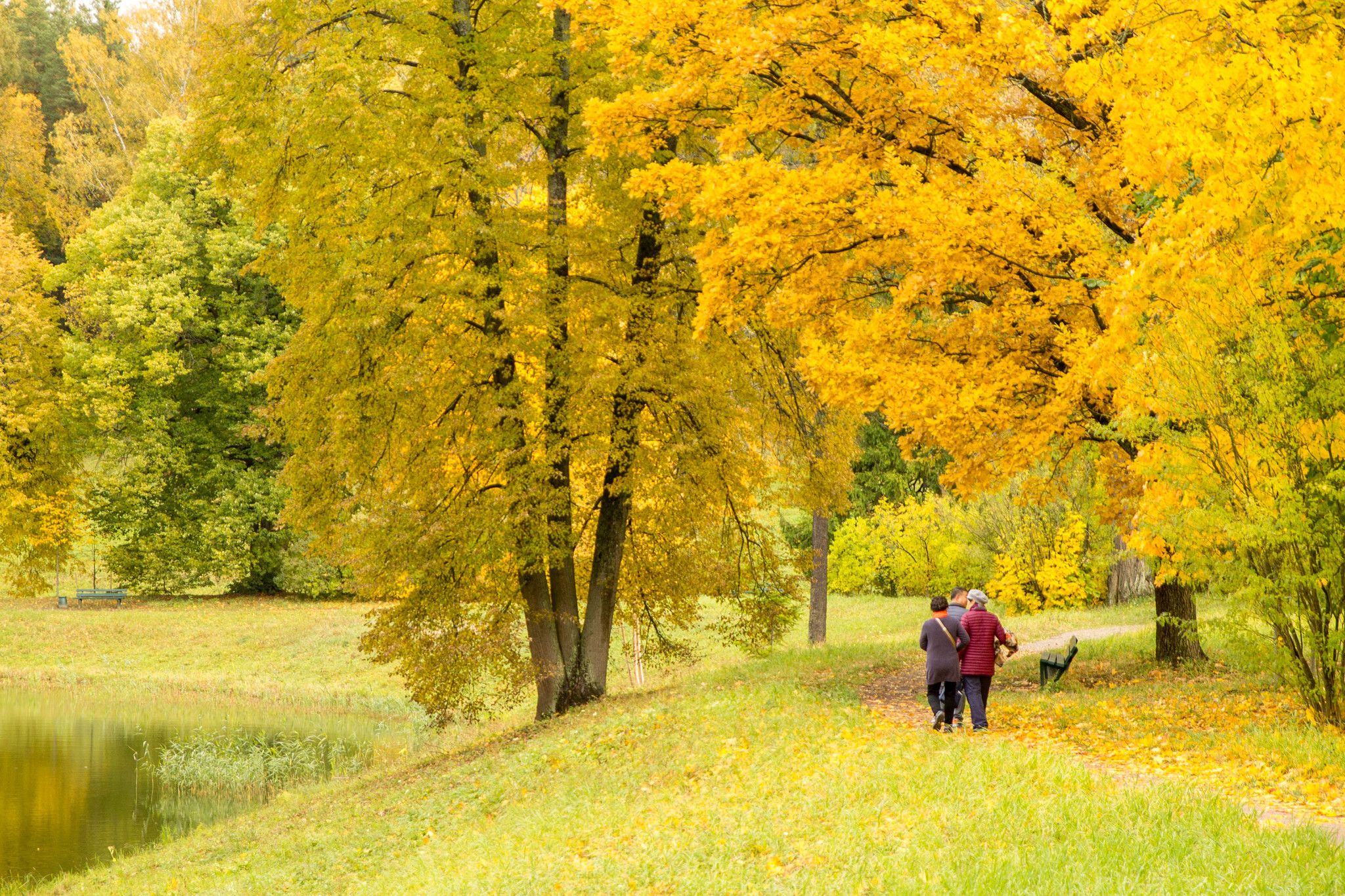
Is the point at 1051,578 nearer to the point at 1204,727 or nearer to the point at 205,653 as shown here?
the point at 1204,727

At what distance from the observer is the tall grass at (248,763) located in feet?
61.0

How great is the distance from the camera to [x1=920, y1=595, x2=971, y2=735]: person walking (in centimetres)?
1073

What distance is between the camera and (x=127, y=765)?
20.2 meters

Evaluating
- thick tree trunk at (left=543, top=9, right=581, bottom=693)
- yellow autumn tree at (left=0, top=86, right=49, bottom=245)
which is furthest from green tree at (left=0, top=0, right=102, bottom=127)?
thick tree trunk at (left=543, top=9, right=581, bottom=693)

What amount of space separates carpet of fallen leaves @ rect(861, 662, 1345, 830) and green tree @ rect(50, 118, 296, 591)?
28.6 meters

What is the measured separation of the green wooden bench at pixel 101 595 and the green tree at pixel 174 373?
27.4 inches

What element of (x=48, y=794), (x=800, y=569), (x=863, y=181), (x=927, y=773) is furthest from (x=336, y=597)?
(x=927, y=773)

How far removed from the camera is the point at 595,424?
15.0 meters

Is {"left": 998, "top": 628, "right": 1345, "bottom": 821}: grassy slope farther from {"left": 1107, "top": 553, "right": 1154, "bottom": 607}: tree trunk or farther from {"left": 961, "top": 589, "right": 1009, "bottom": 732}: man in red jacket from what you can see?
{"left": 1107, "top": 553, "right": 1154, "bottom": 607}: tree trunk

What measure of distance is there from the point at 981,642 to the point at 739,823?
398 cm

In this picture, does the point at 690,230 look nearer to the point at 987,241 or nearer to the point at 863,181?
the point at 863,181

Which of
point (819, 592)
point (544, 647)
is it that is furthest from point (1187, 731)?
point (819, 592)

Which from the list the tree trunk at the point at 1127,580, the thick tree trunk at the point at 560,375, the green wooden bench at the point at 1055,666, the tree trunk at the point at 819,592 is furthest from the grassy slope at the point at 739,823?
the tree trunk at the point at 1127,580

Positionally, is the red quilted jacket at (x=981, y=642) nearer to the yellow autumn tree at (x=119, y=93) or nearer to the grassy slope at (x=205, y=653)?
the grassy slope at (x=205, y=653)
